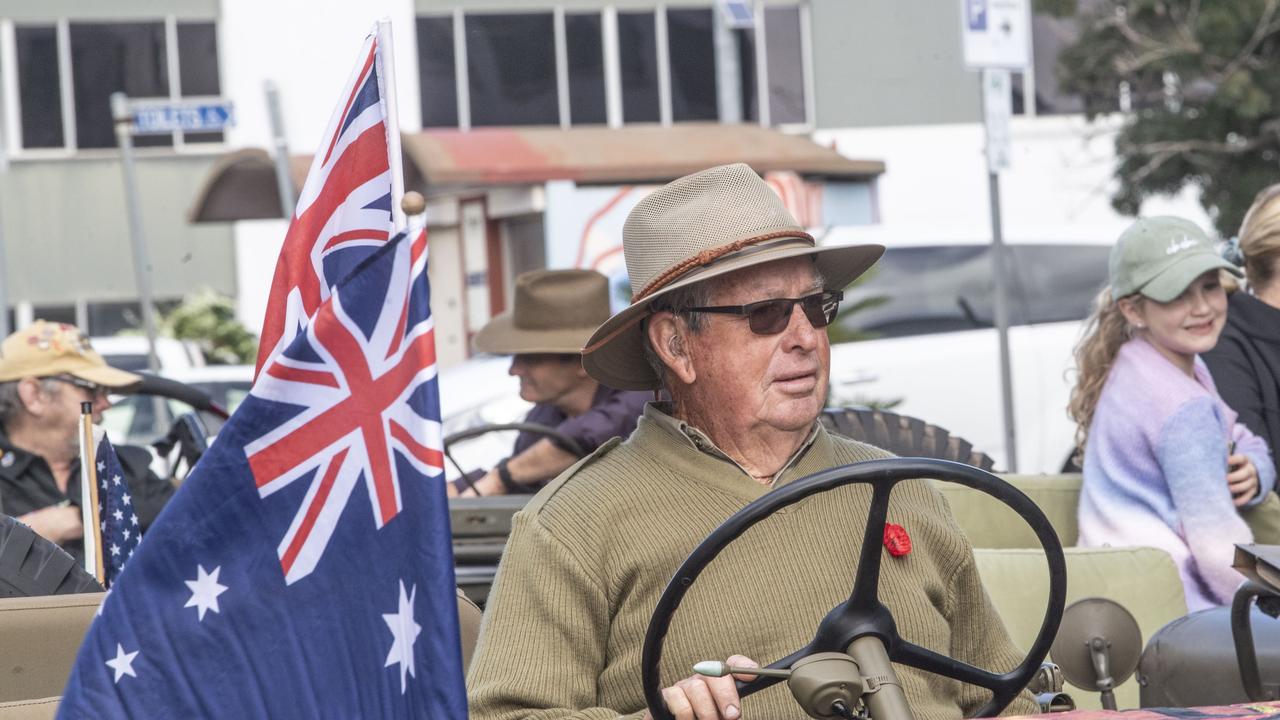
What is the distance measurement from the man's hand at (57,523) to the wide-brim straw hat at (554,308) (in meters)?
1.59

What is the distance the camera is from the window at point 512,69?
2459 centimetres

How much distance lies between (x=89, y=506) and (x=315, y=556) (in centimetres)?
267

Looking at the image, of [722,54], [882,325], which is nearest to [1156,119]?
[722,54]

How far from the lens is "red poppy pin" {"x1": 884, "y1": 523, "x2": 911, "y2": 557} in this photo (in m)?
3.03

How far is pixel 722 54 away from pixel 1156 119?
5.08 metres

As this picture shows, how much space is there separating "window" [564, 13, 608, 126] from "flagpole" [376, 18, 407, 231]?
2146cm

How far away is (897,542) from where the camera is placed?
304 cm

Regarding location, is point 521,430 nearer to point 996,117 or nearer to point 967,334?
point 996,117

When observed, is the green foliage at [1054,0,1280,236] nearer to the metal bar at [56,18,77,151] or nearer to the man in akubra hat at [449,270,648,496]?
the man in akubra hat at [449,270,648,496]

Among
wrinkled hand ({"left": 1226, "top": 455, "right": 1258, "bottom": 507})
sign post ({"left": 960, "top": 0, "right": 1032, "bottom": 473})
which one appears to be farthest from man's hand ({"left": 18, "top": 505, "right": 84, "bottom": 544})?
sign post ({"left": 960, "top": 0, "right": 1032, "bottom": 473})

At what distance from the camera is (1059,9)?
16.8 metres

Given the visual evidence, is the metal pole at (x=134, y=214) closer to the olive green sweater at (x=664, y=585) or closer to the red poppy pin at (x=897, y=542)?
the olive green sweater at (x=664, y=585)

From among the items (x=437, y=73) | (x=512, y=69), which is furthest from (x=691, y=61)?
(x=437, y=73)

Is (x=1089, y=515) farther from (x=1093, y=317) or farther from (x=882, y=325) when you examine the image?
(x=882, y=325)
